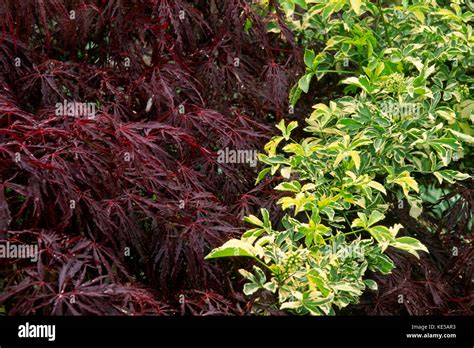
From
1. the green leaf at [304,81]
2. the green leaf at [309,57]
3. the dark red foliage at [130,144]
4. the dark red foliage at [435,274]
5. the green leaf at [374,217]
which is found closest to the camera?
the dark red foliage at [130,144]

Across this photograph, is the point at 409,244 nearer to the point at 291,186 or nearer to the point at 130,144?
the point at 291,186

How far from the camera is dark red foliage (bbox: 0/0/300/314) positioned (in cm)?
228

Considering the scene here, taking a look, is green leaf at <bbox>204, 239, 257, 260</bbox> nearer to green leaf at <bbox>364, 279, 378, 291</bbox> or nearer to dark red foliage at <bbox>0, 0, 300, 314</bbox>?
dark red foliage at <bbox>0, 0, 300, 314</bbox>

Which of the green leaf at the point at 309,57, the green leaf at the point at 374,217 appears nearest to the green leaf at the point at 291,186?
the green leaf at the point at 374,217

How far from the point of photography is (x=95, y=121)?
2.45 meters

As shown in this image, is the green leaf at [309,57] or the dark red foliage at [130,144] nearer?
the dark red foliage at [130,144]

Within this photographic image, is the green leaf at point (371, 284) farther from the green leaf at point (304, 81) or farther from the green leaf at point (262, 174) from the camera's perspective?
the green leaf at point (304, 81)

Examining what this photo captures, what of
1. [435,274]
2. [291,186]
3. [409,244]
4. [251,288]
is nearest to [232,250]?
[251,288]

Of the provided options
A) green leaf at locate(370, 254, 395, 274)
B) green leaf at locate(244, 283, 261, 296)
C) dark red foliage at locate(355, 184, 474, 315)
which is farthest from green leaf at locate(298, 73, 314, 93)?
green leaf at locate(244, 283, 261, 296)

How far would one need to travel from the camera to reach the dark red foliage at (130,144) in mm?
2283

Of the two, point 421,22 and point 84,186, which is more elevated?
point 421,22

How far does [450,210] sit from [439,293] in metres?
0.42

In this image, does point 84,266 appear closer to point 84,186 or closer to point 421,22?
point 84,186

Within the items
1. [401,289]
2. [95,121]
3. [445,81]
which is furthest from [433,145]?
[95,121]
